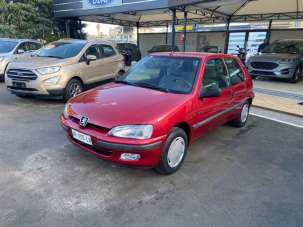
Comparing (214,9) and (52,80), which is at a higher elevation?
(214,9)

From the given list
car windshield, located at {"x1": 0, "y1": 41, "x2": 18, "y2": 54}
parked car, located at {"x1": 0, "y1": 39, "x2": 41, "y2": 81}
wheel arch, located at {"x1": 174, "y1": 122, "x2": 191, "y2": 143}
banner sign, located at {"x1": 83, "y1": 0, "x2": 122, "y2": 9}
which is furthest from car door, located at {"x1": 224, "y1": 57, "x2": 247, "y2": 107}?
banner sign, located at {"x1": 83, "y1": 0, "x2": 122, "y2": 9}

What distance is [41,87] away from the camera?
237 inches

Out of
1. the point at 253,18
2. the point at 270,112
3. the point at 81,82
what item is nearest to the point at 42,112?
the point at 81,82

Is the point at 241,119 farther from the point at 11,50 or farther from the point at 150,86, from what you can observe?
the point at 11,50

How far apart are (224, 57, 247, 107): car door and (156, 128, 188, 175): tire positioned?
5.58ft

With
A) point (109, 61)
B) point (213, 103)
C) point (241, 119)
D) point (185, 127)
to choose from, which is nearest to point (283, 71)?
point (241, 119)

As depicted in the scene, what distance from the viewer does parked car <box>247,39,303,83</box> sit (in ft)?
35.2

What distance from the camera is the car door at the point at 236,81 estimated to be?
4615 millimetres

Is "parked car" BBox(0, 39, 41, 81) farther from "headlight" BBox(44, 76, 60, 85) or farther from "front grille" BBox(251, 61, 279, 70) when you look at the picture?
"front grille" BBox(251, 61, 279, 70)

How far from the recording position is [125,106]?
10.4ft

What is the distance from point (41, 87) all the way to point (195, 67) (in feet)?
12.8

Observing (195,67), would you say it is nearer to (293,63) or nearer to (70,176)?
(70,176)

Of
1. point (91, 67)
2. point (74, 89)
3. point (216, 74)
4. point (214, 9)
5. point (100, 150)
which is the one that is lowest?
point (74, 89)

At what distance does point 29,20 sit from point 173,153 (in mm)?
17124
